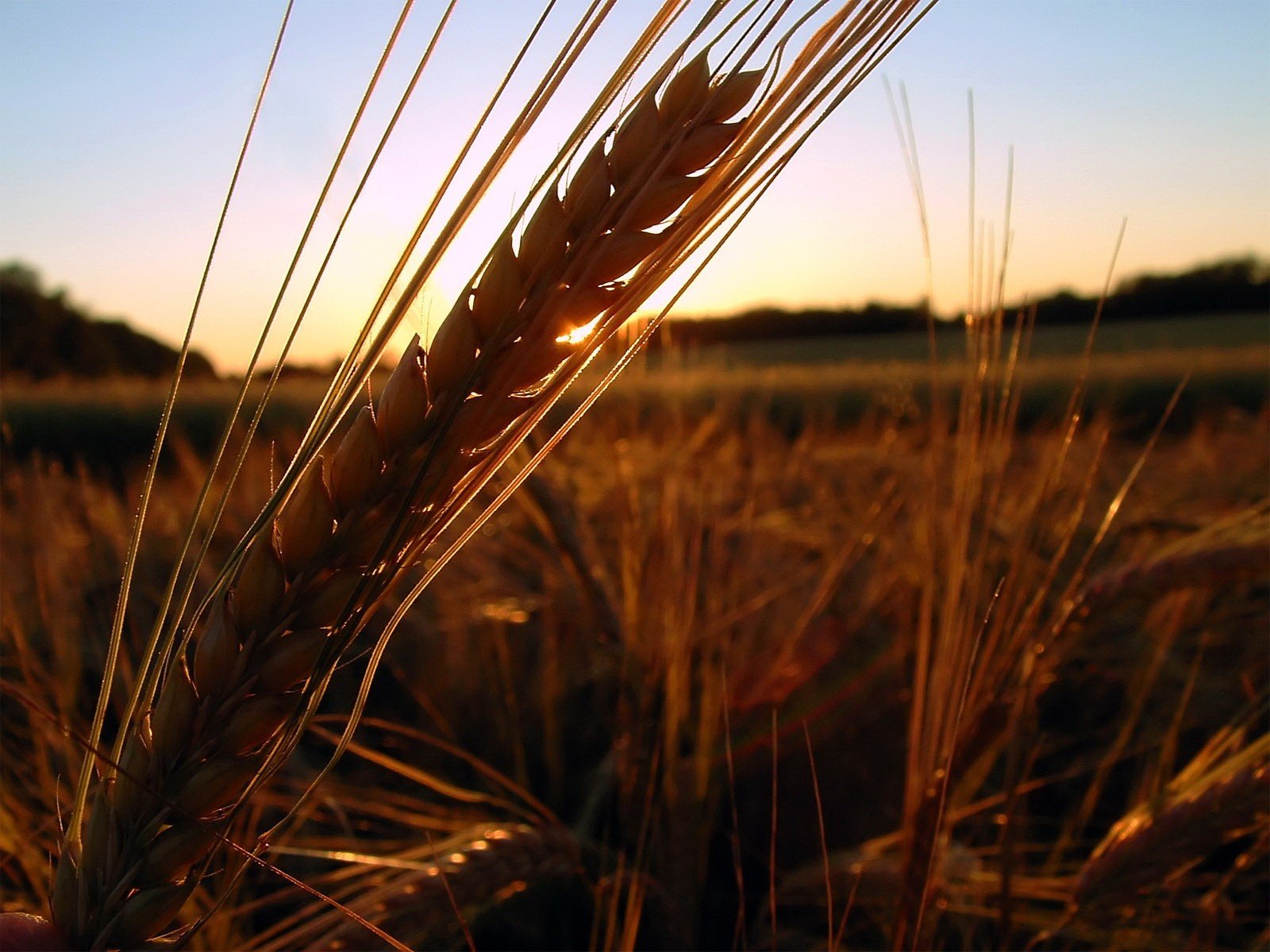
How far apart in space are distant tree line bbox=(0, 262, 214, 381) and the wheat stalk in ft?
18.0

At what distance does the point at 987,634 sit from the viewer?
29.1 inches

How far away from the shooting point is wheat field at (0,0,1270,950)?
1.10 ft

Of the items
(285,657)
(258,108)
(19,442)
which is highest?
(258,108)

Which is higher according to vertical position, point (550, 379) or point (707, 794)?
point (550, 379)

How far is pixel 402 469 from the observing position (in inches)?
13.2

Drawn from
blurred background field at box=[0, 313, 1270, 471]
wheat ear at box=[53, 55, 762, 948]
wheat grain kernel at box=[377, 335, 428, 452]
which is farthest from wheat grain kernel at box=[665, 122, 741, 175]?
blurred background field at box=[0, 313, 1270, 471]

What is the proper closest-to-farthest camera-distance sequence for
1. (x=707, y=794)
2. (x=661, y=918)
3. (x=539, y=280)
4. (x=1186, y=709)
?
(x=539, y=280) → (x=661, y=918) → (x=707, y=794) → (x=1186, y=709)

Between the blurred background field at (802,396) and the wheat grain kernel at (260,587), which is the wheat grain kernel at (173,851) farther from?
the blurred background field at (802,396)

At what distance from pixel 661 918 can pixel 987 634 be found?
390 mm

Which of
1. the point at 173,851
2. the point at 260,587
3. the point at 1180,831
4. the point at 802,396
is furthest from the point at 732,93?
the point at 802,396

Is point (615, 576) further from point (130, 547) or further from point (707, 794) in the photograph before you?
point (130, 547)

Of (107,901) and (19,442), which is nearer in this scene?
(107,901)

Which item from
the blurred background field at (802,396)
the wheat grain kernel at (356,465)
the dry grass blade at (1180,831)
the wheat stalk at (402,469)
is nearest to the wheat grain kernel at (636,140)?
the wheat stalk at (402,469)

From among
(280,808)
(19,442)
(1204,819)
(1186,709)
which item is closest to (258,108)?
(1204,819)
